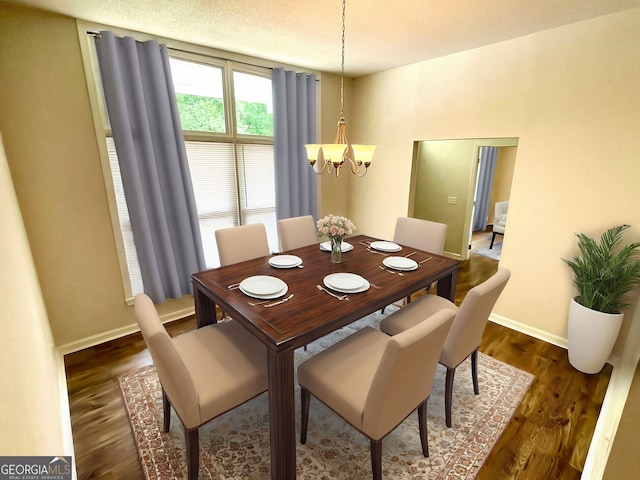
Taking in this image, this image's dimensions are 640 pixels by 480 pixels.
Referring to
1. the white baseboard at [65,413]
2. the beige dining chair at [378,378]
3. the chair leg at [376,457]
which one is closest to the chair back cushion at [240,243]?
the beige dining chair at [378,378]

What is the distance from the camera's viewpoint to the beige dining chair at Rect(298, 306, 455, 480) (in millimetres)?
1238

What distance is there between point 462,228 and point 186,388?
4437mm

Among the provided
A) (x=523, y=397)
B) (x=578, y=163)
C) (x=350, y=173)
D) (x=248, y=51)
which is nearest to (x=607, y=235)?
(x=578, y=163)

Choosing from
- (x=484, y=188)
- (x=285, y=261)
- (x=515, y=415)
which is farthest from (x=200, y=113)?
(x=484, y=188)

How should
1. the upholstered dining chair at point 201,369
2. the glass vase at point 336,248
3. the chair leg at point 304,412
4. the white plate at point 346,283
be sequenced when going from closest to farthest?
the upholstered dining chair at point 201,369 → the chair leg at point 304,412 → the white plate at point 346,283 → the glass vase at point 336,248

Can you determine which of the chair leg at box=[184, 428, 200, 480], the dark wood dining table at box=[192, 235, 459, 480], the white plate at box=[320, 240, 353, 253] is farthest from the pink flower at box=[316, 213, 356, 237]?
the chair leg at box=[184, 428, 200, 480]

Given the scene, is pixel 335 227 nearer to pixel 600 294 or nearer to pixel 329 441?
pixel 329 441

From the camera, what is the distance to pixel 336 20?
7.35 ft

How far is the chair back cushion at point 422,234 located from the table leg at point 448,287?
1.39ft

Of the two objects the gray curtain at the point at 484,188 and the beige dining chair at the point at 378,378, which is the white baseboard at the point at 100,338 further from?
the gray curtain at the point at 484,188

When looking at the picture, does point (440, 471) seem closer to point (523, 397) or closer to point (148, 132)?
point (523, 397)

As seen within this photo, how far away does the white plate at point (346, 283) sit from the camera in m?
1.84

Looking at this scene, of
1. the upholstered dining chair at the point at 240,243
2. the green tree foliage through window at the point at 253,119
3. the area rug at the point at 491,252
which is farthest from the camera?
the area rug at the point at 491,252

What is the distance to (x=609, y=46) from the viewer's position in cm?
220
